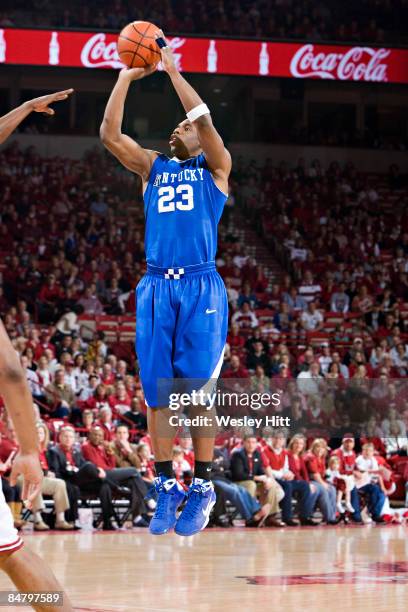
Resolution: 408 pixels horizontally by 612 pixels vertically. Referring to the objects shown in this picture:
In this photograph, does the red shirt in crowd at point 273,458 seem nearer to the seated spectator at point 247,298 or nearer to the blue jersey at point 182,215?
the seated spectator at point 247,298

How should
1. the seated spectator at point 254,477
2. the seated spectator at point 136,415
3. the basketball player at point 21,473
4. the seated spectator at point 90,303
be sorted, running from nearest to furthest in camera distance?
the basketball player at point 21,473
the seated spectator at point 254,477
the seated spectator at point 136,415
the seated spectator at point 90,303

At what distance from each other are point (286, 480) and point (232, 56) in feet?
38.5

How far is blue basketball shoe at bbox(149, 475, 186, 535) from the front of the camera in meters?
6.27

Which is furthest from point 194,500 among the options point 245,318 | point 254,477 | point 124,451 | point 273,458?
point 245,318

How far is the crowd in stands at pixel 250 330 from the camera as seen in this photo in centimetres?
1557

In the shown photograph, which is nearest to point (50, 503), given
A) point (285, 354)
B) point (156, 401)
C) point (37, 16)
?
point (285, 354)

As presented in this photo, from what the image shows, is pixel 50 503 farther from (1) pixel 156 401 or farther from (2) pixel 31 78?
(2) pixel 31 78

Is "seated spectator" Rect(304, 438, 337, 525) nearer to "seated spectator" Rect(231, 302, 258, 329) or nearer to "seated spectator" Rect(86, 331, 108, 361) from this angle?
"seated spectator" Rect(86, 331, 108, 361)

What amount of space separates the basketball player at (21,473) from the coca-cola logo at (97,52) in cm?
1979

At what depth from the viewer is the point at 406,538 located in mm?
14656

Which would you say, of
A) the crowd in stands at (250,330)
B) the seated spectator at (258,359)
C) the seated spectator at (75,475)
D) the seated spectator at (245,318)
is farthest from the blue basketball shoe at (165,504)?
the seated spectator at (245,318)

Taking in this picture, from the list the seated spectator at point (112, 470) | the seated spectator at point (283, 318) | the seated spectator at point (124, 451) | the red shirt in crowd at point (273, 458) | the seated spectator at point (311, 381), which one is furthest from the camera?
the seated spectator at point (283, 318)

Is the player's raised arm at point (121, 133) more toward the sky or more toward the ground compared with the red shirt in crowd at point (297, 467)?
more toward the sky

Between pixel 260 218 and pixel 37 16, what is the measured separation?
8353 mm
